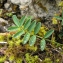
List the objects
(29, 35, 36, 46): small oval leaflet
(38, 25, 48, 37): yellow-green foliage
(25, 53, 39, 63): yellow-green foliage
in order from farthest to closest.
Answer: (38, 25, 48, 37): yellow-green foliage < (25, 53, 39, 63): yellow-green foliage < (29, 35, 36, 46): small oval leaflet

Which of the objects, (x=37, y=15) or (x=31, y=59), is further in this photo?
(x=37, y=15)

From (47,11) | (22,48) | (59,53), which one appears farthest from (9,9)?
(59,53)

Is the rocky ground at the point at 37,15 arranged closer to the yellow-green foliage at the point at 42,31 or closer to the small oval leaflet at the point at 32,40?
the yellow-green foliage at the point at 42,31

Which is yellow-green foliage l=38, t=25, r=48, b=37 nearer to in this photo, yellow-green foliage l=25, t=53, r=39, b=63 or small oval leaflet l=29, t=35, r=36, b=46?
yellow-green foliage l=25, t=53, r=39, b=63

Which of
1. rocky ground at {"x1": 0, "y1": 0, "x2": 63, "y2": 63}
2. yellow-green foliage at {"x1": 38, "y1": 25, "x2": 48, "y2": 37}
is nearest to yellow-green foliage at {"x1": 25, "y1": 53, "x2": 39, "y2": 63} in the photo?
rocky ground at {"x1": 0, "y1": 0, "x2": 63, "y2": 63}

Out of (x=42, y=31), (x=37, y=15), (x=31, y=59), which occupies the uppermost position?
(x=37, y=15)

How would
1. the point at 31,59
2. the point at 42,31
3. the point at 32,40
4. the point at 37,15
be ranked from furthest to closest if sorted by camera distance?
the point at 37,15, the point at 42,31, the point at 31,59, the point at 32,40

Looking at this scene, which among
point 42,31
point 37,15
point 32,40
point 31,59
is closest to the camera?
point 32,40

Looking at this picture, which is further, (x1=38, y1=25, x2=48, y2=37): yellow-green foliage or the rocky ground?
(x1=38, y1=25, x2=48, y2=37): yellow-green foliage

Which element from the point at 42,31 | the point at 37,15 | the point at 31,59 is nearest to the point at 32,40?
the point at 31,59

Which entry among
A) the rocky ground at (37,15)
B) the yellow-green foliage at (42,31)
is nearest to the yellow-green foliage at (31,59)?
the rocky ground at (37,15)

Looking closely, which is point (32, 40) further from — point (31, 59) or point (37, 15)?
point (37, 15)
